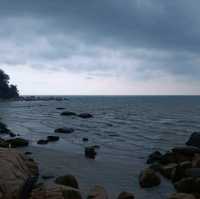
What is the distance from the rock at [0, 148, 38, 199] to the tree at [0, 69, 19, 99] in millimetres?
116570

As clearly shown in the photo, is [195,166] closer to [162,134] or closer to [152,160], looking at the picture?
[152,160]

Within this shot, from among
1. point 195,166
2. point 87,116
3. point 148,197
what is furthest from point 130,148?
point 87,116

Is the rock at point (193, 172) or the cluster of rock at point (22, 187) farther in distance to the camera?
the rock at point (193, 172)

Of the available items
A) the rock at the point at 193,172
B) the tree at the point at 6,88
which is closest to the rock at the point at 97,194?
the rock at the point at 193,172

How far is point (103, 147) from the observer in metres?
24.0

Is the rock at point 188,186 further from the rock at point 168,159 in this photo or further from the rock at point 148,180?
the rock at point 168,159

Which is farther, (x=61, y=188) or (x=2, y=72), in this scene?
(x=2, y=72)

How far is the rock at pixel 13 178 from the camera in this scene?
9.27 metres

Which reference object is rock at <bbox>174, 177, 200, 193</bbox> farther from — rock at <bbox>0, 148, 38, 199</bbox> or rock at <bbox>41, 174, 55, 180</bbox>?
rock at <bbox>0, 148, 38, 199</bbox>

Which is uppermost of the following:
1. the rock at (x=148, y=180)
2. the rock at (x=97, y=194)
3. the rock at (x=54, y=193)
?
the rock at (x=54, y=193)

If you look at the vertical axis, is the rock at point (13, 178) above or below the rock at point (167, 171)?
above

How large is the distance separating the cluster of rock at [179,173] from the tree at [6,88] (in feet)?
368

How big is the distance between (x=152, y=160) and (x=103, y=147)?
6008 millimetres

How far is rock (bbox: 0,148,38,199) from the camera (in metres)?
9.27
